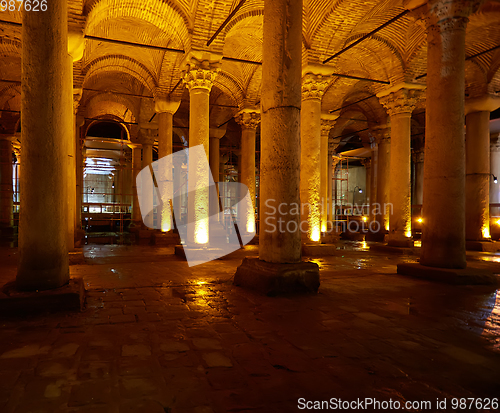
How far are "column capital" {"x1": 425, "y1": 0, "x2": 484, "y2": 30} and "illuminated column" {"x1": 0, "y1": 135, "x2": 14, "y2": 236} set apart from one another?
18.9m

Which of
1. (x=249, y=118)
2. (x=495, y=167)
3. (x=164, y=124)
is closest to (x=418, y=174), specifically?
(x=495, y=167)

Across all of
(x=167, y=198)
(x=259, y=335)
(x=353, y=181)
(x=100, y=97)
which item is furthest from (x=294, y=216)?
(x=353, y=181)

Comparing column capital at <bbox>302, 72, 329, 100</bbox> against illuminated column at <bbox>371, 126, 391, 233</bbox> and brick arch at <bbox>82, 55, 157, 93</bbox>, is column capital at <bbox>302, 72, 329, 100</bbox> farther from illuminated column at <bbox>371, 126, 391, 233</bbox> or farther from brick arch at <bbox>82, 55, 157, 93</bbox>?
illuminated column at <bbox>371, 126, 391, 233</bbox>

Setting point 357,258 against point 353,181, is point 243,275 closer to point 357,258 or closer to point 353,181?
point 357,258

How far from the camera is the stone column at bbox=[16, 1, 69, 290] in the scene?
4262 mm

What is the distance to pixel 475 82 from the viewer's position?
1211 centimetres

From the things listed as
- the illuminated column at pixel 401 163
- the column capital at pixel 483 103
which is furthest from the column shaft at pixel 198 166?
the column capital at pixel 483 103

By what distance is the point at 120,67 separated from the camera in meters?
12.9

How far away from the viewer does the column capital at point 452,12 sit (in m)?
6.23

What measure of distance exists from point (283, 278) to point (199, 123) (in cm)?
577

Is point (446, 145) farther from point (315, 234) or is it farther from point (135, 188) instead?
point (135, 188)

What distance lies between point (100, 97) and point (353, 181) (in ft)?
76.5

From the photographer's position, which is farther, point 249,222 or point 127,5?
point 249,222

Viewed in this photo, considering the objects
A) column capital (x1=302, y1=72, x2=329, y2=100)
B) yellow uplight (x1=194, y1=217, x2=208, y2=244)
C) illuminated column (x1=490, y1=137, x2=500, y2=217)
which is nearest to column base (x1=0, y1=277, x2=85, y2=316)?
yellow uplight (x1=194, y1=217, x2=208, y2=244)
